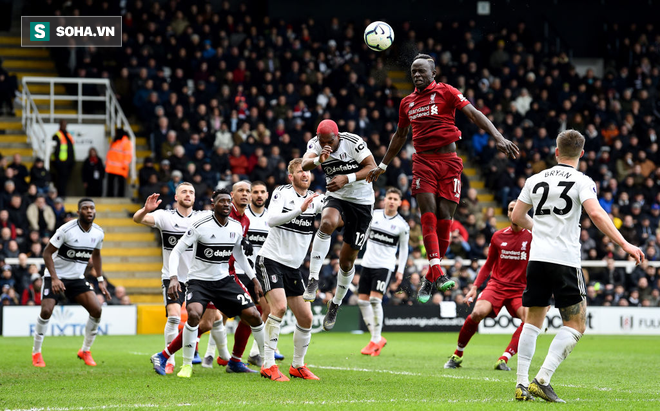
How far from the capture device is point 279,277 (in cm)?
1095

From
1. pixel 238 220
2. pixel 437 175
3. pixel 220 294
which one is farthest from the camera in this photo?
pixel 238 220

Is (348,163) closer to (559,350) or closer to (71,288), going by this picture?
(559,350)

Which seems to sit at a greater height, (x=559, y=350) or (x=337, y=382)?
(x=559, y=350)

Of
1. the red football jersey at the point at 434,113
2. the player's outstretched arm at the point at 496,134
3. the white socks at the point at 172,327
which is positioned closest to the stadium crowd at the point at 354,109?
the white socks at the point at 172,327

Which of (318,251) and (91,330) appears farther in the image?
(91,330)

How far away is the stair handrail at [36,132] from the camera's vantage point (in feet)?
78.8

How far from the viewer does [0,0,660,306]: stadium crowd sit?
23.3 m

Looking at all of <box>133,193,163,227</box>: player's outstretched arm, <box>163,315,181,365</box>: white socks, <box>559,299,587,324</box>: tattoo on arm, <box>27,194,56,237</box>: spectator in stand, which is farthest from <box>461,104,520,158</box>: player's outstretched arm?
<box>27,194,56,237</box>: spectator in stand

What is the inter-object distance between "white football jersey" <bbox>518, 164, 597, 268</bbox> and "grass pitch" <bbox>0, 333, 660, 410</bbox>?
140 centimetres

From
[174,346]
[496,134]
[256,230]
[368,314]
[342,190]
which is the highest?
[496,134]

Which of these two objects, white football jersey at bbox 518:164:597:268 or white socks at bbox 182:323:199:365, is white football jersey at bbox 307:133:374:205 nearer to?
white socks at bbox 182:323:199:365

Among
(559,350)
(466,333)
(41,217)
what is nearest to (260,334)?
(466,333)

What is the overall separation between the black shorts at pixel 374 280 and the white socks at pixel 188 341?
5.51 m

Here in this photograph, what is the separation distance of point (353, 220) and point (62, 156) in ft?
48.6
